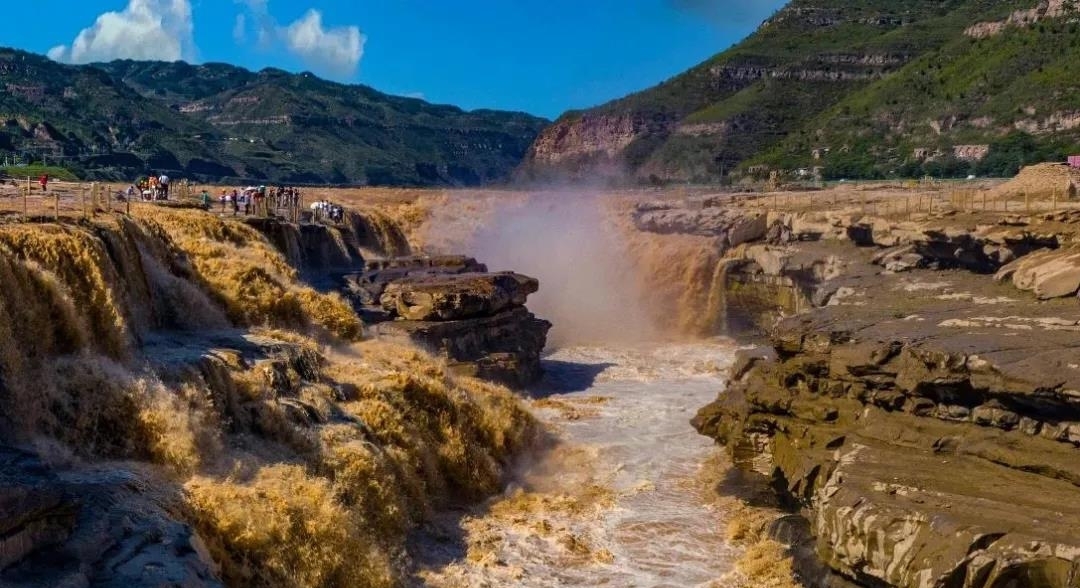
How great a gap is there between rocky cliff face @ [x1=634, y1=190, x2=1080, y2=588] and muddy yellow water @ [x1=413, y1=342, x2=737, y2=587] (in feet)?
3.83

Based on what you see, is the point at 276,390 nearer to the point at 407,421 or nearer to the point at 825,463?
the point at 407,421

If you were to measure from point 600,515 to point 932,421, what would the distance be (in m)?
4.84

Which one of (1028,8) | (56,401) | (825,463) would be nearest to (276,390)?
(56,401)

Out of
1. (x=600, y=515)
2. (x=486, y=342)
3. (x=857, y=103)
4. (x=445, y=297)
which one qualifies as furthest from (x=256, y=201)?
(x=857, y=103)

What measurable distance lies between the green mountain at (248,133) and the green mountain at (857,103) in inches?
1428

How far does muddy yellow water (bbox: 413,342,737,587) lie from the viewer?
39.3 ft

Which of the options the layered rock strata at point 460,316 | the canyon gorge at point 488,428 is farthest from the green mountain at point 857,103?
the canyon gorge at point 488,428

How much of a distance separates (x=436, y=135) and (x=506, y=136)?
1804cm

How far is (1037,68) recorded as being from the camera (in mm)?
55375

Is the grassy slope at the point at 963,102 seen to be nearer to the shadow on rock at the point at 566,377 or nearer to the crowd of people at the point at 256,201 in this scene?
the shadow on rock at the point at 566,377

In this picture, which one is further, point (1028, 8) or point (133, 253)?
point (1028, 8)

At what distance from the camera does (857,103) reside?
216ft

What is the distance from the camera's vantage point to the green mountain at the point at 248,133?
94062mm

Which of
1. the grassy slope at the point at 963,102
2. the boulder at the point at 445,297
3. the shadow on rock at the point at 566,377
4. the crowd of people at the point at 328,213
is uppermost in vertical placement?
the grassy slope at the point at 963,102
